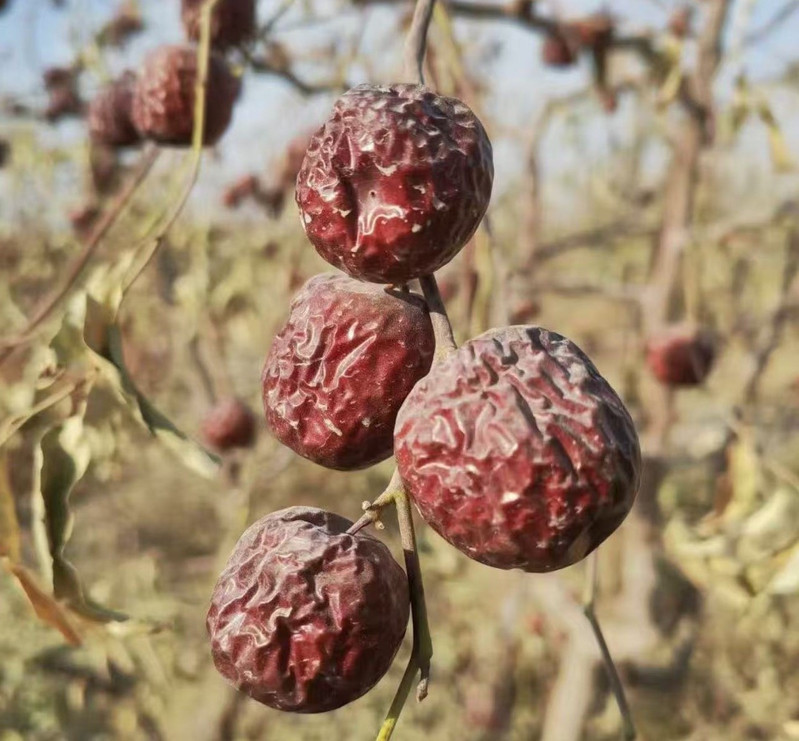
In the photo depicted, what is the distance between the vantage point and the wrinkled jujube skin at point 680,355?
7.68ft

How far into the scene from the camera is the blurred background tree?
1077 millimetres

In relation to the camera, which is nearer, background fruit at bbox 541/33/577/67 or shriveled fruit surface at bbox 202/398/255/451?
shriveled fruit surface at bbox 202/398/255/451

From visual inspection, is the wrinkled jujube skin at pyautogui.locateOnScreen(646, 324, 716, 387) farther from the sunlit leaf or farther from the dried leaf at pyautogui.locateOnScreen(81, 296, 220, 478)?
the dried leaf at pyautogui.locateOnScreen(81, 296, 220, 478)

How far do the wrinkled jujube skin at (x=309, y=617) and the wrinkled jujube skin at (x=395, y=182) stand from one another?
9.6 inches

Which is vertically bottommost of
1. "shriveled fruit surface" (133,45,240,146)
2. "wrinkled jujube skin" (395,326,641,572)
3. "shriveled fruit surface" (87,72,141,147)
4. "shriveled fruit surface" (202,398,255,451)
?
"shriveled fruit surface" (202,398,255,451)

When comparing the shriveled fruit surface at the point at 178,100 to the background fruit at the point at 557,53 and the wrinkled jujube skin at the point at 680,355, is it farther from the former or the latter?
the background fruit at the point at 557,53

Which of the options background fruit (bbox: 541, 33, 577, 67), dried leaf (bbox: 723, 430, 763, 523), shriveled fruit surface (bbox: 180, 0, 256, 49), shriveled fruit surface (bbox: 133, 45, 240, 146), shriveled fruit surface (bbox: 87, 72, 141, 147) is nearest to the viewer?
shriveled fruit surface (bbox: 133, 45, 240, 146)

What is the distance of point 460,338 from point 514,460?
39.3 inches

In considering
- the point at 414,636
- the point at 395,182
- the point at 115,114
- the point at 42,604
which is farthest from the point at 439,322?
the point at 115,114

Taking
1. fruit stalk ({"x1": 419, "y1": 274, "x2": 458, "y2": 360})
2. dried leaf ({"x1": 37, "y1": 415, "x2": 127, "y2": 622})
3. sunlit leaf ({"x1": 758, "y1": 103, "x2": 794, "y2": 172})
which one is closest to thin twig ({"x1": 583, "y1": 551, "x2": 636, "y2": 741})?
fruit stalk ({"x1": 419, "y1": 274, "x2": 458, "y2": 360})

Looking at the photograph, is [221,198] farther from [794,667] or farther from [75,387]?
[794,667]

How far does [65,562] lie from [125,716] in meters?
2.83

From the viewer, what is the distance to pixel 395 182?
0.72 metres

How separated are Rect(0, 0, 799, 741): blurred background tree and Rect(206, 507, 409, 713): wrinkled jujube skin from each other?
113 millimetres
